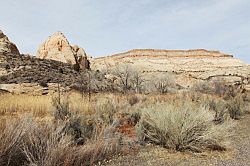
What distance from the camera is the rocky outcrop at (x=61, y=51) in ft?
161

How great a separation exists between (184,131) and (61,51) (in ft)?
146

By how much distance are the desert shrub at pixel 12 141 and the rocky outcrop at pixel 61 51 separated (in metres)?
42.3

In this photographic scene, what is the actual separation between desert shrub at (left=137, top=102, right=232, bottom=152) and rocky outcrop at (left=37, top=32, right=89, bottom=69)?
40.1 meters

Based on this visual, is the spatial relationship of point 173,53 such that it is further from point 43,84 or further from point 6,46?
point 43,84

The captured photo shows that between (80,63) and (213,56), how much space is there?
241ft

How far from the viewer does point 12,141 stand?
17.9ft

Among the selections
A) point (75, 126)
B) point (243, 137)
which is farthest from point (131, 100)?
point (75, 126)

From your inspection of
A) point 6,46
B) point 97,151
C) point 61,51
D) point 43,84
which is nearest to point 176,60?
A: point 61,51

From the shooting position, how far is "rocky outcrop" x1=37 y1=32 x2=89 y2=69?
49.0 m

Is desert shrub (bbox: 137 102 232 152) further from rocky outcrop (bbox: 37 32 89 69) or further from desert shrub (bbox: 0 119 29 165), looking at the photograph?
rocky outcrop (bbox: 37 32 89 69)

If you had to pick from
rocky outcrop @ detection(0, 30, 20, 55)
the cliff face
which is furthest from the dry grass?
the cliff face

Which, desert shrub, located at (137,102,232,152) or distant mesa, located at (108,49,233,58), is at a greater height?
distant mesa, located at (108,49,233,58)

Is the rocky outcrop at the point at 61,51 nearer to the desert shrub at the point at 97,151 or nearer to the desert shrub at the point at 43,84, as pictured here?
the desert shrub at the point at 43,84

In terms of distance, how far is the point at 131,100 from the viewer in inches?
742
